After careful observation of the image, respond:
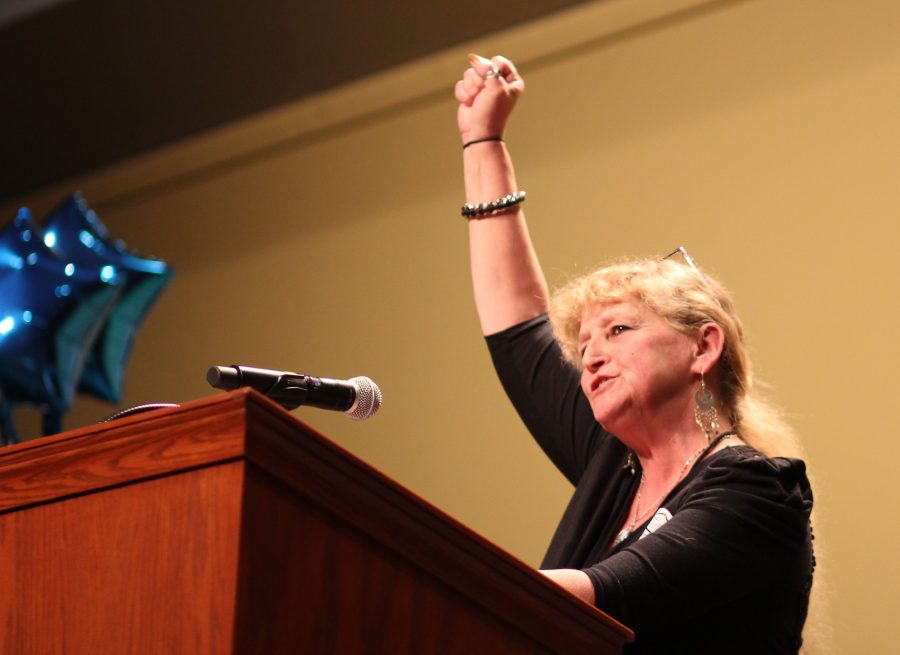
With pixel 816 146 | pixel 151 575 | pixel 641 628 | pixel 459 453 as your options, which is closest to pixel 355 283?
pixel 459 453

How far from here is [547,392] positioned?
6.89ft

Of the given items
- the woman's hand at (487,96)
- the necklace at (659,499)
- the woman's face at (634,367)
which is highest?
the woman's hand at (487,96)

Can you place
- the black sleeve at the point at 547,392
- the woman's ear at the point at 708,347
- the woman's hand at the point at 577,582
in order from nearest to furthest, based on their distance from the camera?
the woman's hand at the point at 577,582 < the woman's ear at the point at 708,347 < the black sleeve at the point at 547,392

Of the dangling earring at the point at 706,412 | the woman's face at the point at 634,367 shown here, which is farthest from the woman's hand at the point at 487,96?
the dangling earring at the point at 706,412

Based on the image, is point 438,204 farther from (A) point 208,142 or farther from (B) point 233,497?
(B) point 233,497

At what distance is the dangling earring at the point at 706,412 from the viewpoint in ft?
5.95

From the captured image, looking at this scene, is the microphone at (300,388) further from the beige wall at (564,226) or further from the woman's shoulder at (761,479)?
the beige wall at (564,226)

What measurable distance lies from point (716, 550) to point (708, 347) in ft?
1.59

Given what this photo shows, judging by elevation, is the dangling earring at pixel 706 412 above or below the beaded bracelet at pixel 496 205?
below

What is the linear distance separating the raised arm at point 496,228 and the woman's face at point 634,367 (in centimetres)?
29

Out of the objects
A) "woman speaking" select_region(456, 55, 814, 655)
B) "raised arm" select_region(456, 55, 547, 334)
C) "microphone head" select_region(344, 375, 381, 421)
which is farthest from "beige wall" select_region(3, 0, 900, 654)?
"microphone head" select_region(344, 375, 381, 421)

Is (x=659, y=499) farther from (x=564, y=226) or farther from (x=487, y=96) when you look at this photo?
(x=564, y=226)

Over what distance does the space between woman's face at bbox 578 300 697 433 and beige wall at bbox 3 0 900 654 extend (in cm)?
85

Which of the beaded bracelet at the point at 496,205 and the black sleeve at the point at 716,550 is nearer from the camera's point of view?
the black sleeve at the point at 716,550
